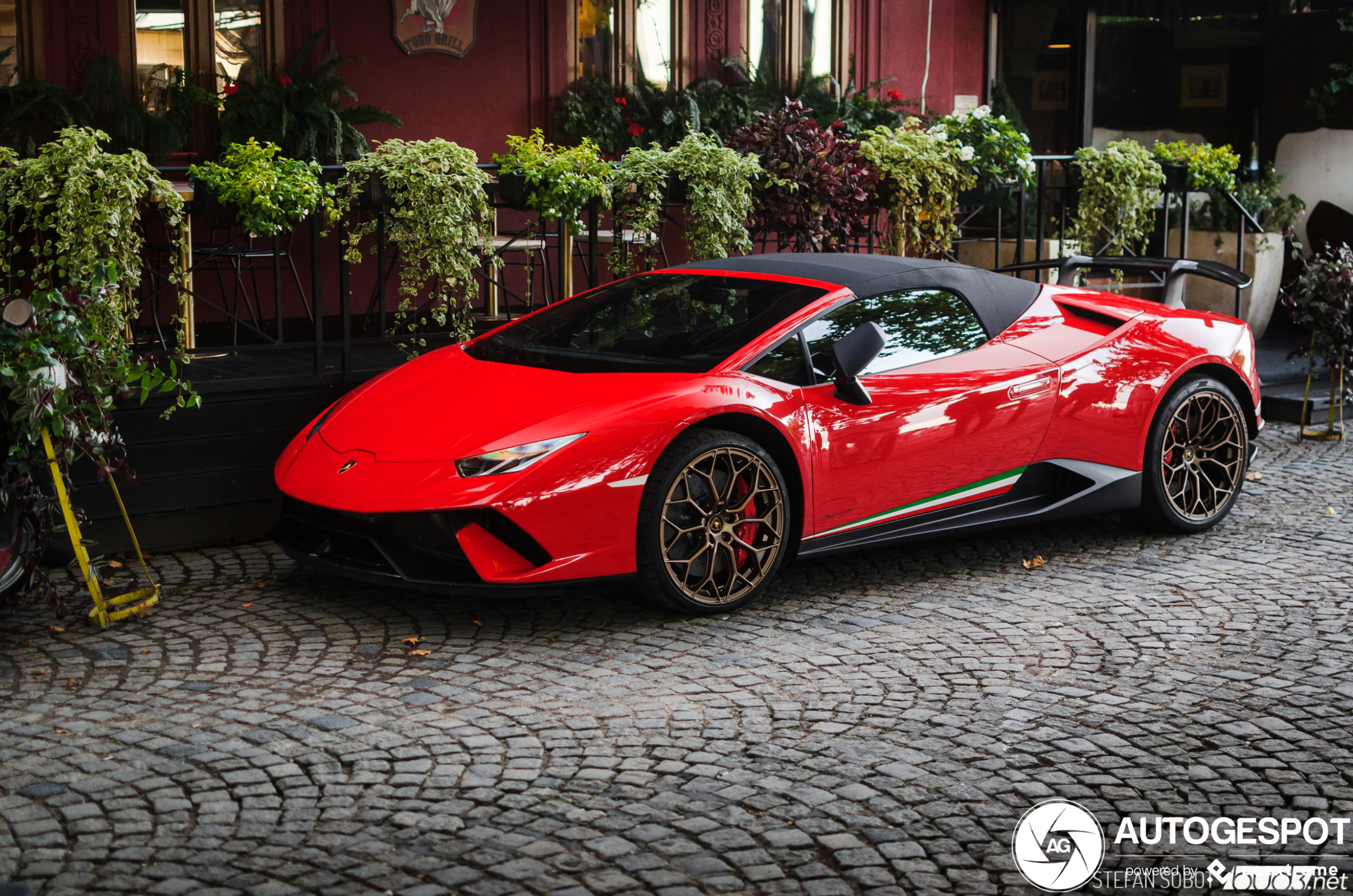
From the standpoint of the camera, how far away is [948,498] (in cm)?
573

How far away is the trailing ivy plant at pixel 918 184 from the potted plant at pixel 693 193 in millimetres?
1175

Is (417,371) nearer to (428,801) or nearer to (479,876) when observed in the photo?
(428,801)

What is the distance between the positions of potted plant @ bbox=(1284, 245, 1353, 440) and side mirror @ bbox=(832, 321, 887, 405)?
4790 mm

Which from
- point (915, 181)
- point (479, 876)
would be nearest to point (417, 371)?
point (479, 876)

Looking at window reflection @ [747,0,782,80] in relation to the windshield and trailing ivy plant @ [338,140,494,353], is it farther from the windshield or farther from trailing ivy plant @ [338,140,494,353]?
the windshield

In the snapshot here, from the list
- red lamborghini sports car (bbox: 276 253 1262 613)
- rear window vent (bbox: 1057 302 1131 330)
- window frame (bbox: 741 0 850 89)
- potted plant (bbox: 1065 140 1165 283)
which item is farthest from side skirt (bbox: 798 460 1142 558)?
window frame (bbox: 741 0 850 89)

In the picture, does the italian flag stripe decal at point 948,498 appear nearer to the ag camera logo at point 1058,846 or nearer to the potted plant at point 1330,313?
the ag camera logo at point 1058,846

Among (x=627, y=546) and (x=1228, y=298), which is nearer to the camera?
Answer: (x=627, y=546)

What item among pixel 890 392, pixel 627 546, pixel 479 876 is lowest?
pixel 479 876

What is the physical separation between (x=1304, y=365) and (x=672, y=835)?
9.10 metres

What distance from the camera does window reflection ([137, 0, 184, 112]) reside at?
32.3ft

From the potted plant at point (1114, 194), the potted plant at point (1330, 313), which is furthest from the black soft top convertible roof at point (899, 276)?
the potted plant at point (1114, 194)

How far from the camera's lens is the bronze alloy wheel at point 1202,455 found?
647 cm

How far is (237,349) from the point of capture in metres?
7.67
